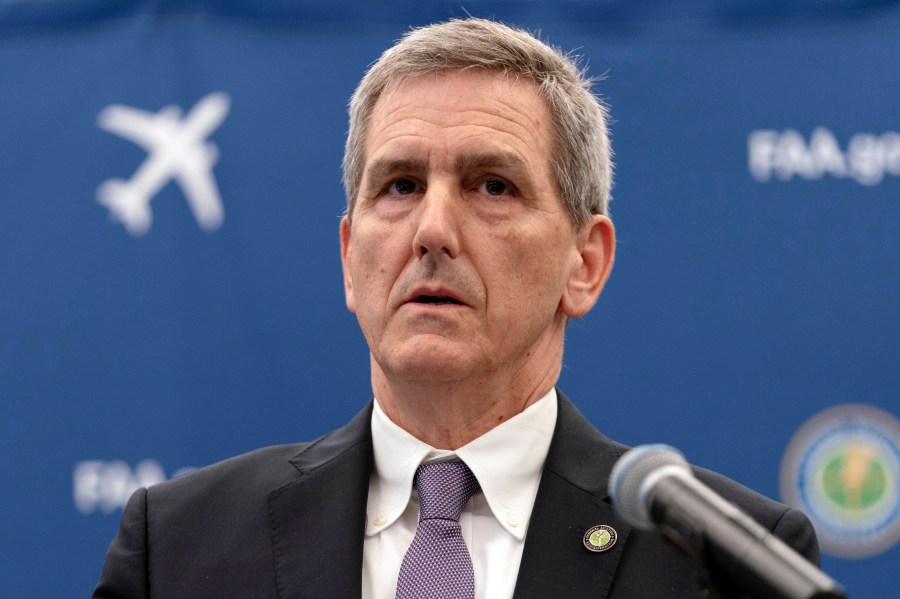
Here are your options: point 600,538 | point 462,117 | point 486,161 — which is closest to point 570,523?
point 600,538

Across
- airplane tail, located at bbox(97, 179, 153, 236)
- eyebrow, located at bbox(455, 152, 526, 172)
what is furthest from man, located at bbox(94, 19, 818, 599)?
airplane tail, located at bbox(97, 179, 153, 236)

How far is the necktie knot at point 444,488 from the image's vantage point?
7.57 feet

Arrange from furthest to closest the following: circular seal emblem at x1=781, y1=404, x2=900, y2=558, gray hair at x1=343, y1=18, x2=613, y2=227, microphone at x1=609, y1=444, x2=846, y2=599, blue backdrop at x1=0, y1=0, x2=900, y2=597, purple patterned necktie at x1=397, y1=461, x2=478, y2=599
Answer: blue backdrop at x1=0, y1=0, x2=900, y2=597
circular seal emblem at x1=781, y1=404, x2=900, y2=558
gray hair at x1=343, y1=18, x2=613, y2=227
purple patterned necktie at x1=397, y1=461, x2=478, y2=599
microphone at x1=609, y1=444, x2=846, y2=599

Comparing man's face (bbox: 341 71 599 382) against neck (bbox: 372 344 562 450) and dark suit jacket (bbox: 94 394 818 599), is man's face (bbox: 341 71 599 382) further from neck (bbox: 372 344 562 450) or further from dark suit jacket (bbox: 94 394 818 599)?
dark suit jacket (bbox: 94 394 818 599)

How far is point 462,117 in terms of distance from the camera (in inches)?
96.3

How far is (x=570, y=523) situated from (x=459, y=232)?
657 mm

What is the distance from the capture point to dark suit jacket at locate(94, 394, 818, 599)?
7.27ft

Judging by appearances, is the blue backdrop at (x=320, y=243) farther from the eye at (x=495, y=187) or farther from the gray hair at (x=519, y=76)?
the eye at (x=495, y=187)

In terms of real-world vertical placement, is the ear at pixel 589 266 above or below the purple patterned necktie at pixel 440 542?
above

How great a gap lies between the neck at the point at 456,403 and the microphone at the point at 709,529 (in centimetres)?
88

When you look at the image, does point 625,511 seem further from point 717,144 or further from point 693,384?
point 717,144

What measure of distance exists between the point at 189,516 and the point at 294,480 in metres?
0.24

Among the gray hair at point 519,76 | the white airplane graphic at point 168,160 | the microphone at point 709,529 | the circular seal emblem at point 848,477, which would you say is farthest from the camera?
the white airplane graphic at point 168,160

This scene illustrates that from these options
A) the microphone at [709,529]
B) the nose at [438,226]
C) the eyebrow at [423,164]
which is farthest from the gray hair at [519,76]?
the microphone at [709,529]
